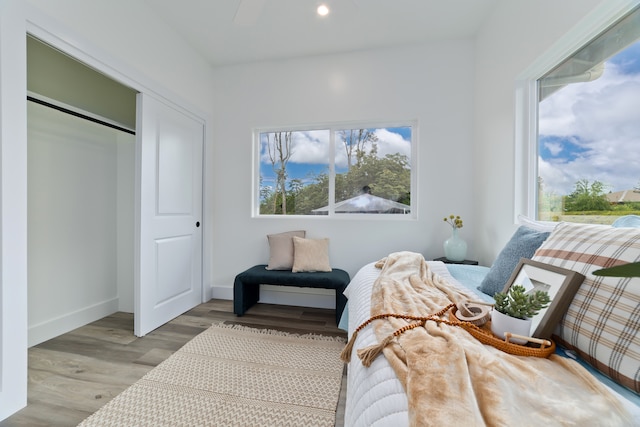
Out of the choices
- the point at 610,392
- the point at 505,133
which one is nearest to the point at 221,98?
the point at 505,133

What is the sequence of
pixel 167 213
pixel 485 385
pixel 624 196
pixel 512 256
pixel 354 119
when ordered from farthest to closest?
pixel 354 119 < pixel 167 213 < pixel 512 256 < pixel 624 196 < pixel 485 385

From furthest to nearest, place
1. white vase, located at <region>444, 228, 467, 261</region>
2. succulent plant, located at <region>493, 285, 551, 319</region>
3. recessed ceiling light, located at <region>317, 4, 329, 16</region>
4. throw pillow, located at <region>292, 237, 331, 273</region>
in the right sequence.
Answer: throw pillow, located at <region>292, 237, 331, 273</region> < white vase, located at <region>444, 228, 467, 261</region> < recessed ceiling light, located at <region>317, 4, 329, 16</region> < succulent plant, located at <region>493, 285, 551, 319</region>

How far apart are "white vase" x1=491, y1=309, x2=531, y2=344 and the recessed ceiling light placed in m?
2.52

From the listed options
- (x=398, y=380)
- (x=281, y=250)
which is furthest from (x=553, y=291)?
(x=281, y=250)

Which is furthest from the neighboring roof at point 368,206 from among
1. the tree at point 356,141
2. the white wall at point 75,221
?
the white wall at point 75,221

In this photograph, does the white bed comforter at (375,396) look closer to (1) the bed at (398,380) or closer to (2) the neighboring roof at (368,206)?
(1) the bed at (398,380)

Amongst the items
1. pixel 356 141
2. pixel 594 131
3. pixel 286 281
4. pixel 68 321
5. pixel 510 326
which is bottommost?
pixel 68 321

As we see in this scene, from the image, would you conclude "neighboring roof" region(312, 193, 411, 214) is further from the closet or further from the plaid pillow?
the closet

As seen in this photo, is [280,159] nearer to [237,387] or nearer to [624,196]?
[237,387]

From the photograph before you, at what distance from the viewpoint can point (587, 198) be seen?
1491mm

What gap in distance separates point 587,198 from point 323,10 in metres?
2.35

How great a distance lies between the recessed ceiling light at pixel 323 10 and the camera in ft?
7.24

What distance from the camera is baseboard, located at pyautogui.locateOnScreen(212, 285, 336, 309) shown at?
114 inches

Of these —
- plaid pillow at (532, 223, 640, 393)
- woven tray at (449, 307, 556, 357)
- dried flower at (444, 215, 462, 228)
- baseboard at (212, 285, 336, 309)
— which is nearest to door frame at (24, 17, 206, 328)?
baseboard at (212, 285, 336, 309)
